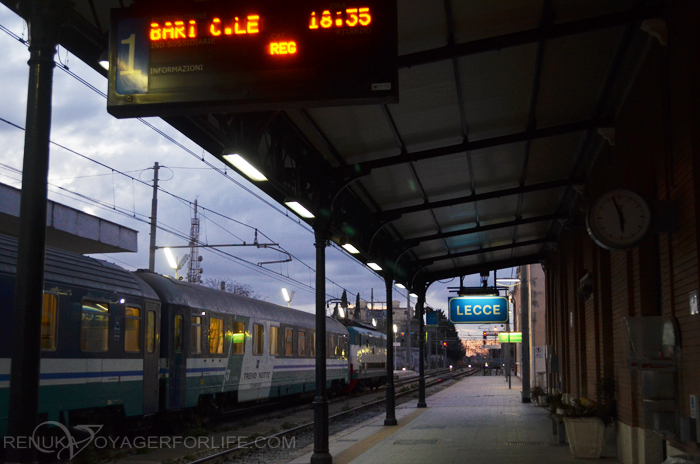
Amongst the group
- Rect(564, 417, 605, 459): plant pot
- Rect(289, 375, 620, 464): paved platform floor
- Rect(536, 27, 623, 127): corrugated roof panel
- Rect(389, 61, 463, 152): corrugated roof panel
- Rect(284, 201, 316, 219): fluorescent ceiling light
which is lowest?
Rect(289, 375, 620, 464): paved platform floor

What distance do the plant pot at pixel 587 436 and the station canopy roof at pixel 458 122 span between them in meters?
4.27

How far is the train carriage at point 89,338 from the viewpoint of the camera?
10.3m

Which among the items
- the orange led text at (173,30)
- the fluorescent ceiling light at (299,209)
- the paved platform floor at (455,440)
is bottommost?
the paved platform floor at (455,440)

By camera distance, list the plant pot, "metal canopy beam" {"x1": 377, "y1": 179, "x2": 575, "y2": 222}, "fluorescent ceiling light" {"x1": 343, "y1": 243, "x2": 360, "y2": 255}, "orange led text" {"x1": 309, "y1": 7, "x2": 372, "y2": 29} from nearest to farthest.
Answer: "orange led text" {"x1": 309, "y1": 7, "x2": 372, "y2": 29}
the plant pot
"fluorescent ceiling light" {"x1": 343, "y1": 243, "x2": 360, "y2": 255}
"metal canopy beam" {"x1": 377, "y1": 179, "x2": 575, "y2": 222}

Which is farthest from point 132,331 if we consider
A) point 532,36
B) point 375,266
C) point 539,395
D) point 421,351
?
point 539,395

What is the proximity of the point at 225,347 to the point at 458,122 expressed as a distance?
910 centimetres

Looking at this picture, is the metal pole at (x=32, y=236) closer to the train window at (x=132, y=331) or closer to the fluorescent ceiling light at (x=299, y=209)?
the fluorescent ceiling light at (x=299, y=209)

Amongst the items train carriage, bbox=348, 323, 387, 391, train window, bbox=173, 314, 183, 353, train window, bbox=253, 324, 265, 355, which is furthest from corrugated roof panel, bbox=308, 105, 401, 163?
train carriage, bbox=348, 323, 387, 391

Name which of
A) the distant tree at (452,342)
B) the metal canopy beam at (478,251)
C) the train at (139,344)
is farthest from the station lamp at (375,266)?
the distant tree at (452,342)

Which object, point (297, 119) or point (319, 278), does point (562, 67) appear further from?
point (319, 278)

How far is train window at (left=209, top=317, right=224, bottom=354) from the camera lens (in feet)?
53.5

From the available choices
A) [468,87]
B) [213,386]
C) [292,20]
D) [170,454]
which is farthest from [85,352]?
[292,20]

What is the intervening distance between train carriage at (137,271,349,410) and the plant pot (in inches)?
298

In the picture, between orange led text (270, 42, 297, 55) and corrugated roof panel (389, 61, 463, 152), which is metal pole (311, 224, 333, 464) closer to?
corrugated roof panel (389, 61, 463, 152)
